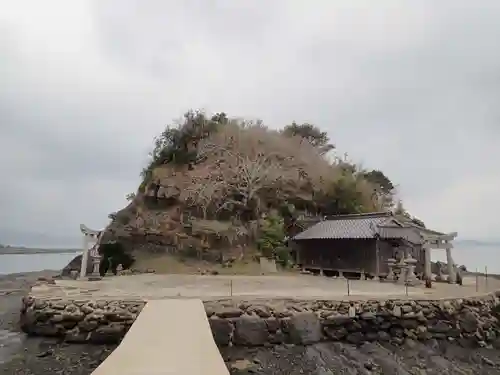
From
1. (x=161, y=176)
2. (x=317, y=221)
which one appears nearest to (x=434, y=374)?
(x=317, y=221)

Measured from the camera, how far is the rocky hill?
74.5 ft

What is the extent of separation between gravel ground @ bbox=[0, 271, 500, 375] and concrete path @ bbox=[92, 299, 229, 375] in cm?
194

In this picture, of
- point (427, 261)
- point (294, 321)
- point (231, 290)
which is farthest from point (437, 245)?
point (231, 290)

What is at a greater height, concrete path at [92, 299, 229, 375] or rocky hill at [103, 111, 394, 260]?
rocky hill at [103, 111, 394, 260]

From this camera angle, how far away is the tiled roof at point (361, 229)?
17609mm

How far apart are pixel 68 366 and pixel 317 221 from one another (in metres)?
16.9

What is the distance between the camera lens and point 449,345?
11.7 metres

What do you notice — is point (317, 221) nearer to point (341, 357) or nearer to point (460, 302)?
point (460, 302)

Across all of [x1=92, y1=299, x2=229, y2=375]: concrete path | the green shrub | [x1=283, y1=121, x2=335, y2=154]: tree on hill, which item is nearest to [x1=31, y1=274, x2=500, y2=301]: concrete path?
[x1=92, y1=299, x2=229, y2=375]: concrete path

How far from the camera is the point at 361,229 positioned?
1869 cm

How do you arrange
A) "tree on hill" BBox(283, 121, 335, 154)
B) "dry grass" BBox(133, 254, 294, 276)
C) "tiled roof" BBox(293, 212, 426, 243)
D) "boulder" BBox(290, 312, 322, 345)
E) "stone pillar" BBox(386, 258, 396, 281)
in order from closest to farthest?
"boulder" BBox(290, 312, 322, 345)
"stone pillar" BBox(386, 258, 396, 281)
"tiled roof" BBox(293, 212, 426, 243)
"dry grass" BBox(133, 254, 294, 276)
"tree on hill" BBox(283, 121, 335, 154)

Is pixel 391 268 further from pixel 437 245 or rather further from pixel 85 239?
pixel 85 239

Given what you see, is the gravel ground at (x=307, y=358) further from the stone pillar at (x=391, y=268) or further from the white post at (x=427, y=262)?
the white post at (x=427, y=262)

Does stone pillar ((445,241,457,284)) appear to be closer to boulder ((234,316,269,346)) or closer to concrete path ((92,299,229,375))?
boulder ((234,316,269,346))
